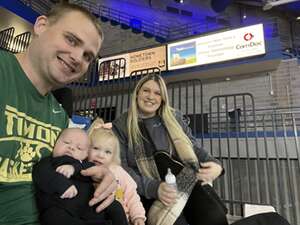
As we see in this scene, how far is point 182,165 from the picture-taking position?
1636 mm

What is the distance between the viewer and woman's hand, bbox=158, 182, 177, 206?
1.53 metres

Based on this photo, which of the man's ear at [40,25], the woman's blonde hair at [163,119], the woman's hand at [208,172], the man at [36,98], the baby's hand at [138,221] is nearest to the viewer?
the man at [36,98]

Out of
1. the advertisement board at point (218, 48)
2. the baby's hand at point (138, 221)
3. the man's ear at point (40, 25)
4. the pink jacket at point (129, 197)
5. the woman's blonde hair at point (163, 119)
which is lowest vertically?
the baby's hand at point (138, 221)

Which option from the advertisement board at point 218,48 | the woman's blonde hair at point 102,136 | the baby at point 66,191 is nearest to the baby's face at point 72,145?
the baby at point 66,191

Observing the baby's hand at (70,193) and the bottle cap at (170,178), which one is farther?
the bottle cap at (170,178)

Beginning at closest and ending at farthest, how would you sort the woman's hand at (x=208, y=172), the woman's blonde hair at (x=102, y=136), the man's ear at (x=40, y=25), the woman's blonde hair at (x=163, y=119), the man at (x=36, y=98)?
the man at (x=36, y=98) < the man's ear at (x=40, y=25) < the woman's blonde hair at (x=102, y=136) < the woman's hand at (x=208, y=172) < the woman's blonde hair at (x=163, y=119)

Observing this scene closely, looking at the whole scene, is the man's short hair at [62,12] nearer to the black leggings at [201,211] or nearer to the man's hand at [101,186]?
the man's hand at [101,186]

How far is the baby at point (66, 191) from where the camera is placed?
3.16 ft

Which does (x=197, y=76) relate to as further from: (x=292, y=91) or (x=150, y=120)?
(x=150, y=120)

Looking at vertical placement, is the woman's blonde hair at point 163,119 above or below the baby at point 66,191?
above

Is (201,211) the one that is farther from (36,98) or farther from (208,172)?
(36,98)

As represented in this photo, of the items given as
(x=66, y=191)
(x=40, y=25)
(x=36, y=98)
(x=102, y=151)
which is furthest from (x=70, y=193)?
(x=40, y=25)

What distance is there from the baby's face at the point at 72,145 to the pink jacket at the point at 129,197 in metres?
0.35

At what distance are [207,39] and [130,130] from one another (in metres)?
7.50
